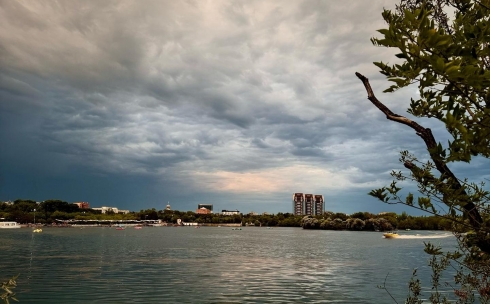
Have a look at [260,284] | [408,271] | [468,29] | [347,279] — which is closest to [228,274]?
[260,284]

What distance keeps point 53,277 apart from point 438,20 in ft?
151

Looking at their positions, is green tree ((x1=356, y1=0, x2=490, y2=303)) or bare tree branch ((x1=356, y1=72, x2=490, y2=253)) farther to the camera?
bare tree branch ((x1=356, y1=72, x2=490, y2=253))

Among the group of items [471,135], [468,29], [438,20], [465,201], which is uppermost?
[438,20]

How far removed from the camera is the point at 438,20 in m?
8.33

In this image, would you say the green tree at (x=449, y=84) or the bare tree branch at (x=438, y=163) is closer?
the green tree at (x=449, y=84)

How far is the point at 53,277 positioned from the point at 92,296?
13528mm

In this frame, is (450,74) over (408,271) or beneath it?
over

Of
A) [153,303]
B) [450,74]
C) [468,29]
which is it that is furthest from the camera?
[153,303]

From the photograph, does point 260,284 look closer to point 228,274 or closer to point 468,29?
point 228,274

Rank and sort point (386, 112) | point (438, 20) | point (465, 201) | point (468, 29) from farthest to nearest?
1. point (438, 20)
2. point (386, 112)
3. point (465, 201)
4. point (468, 29)

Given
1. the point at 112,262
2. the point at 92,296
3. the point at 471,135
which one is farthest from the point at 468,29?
the point at 112,262

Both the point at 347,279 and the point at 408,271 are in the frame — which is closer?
the point at 347,279

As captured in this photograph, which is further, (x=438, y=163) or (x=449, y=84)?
(x=438, y=163)

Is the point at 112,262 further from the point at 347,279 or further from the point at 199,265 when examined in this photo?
the point at 347,279
